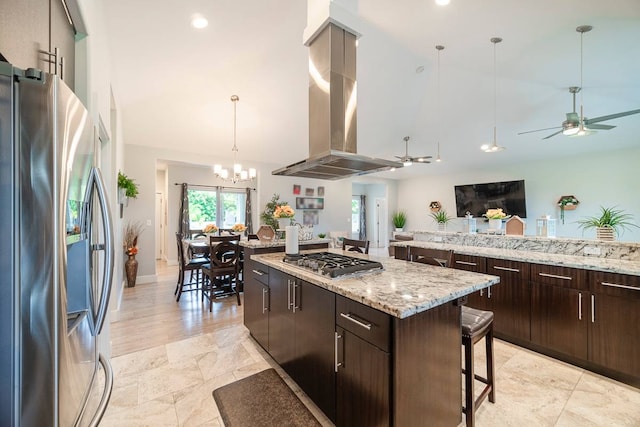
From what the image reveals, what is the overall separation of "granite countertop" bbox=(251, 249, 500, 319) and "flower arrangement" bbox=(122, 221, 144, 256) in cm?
399

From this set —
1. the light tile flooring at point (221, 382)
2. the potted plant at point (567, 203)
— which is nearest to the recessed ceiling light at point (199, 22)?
the light tile flooring at point (221, 382)

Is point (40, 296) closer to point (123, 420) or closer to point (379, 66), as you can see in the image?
point (123, 420)

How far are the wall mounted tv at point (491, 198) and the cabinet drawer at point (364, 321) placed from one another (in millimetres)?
7648

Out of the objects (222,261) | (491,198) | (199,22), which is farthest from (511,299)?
(491,198)

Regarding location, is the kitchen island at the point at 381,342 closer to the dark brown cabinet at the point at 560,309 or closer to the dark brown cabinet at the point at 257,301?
the dark brown cabinet at the point at 257,301

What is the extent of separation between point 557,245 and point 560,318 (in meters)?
0.83

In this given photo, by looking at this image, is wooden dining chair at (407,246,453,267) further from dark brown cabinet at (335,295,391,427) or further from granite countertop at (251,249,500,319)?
dark brown cabinet at (335,295,391,427)

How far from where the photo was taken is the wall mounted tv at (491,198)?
23.5ft

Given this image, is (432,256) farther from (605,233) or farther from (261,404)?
(605,233)

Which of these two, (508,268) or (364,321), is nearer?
(364,321)

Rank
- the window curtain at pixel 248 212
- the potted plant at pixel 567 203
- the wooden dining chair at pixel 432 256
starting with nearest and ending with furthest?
1. the wooden dining chair at pixel 432 256
2. the potted plant at pixel 567 203
3. the window curtain at pixel 248 212

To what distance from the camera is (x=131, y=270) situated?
15.5ft

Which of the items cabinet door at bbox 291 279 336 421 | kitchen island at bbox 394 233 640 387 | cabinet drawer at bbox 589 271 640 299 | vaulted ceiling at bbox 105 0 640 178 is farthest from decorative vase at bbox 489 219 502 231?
cabinet door at bbox 291 279 336 421

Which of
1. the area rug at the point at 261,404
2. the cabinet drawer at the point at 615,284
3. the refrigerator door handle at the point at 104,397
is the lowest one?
the area rug at the point at 261,404
